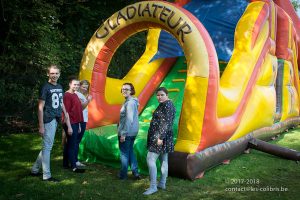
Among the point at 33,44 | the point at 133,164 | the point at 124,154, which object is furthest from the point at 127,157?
the point at 33,44

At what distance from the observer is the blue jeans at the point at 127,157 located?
15.2 feet

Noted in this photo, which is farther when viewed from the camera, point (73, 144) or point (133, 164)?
point (73, 144)

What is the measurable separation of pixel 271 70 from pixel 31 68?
18.3ft

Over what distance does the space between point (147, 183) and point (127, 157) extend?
16.9 inches

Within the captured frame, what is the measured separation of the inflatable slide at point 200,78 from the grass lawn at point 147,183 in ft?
0.84

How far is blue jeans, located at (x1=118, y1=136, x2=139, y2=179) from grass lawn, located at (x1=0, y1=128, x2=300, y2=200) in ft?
0.44

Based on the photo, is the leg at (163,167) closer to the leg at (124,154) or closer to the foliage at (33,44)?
the leg at (124,154)

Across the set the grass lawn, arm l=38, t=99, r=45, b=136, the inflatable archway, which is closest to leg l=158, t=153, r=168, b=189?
the grass lawn

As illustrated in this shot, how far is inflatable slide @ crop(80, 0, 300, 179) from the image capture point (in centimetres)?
494

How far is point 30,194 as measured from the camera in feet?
13.5

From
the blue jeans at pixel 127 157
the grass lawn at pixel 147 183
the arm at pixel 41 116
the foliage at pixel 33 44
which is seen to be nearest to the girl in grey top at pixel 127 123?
the blue jeans at pixel 127 157

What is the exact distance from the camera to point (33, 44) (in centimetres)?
846

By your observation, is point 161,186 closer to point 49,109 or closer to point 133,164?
point 133,164

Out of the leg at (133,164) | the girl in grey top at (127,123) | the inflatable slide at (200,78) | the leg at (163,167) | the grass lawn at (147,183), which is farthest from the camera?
the inflatable slide at (200,78)
